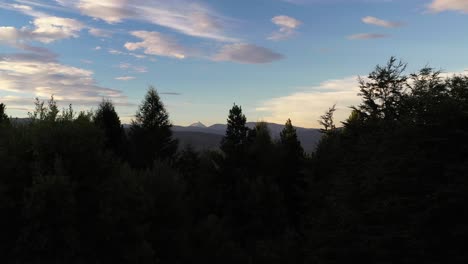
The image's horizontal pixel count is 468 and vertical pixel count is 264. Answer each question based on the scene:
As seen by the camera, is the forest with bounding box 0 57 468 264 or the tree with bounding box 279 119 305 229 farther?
the tree with bounding box 279 119 305 229

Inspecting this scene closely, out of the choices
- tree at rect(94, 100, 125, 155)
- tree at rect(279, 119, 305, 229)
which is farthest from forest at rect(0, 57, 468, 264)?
tree at rect(94, 100, 125, 155)

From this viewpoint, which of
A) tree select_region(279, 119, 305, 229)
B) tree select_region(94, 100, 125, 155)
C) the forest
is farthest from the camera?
tree select_region(279, 119, 305, 229)

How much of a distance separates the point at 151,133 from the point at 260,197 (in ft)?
57.2

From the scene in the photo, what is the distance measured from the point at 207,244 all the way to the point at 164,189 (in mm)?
6490

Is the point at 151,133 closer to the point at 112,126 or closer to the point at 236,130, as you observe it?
the point at 112,126

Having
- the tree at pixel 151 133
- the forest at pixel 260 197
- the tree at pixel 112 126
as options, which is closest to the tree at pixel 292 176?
the forest at pixel 260 197

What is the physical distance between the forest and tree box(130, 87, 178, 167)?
10631 mm

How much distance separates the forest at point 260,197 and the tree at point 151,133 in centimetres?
1063

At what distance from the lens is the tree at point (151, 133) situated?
181ft

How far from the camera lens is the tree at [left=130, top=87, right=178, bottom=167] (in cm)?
5519

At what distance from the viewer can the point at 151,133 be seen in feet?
185

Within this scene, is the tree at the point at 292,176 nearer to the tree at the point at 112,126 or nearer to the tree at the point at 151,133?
the tree at the point at 151,133

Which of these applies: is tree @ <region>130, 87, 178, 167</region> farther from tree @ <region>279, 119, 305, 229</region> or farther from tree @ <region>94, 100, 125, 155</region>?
tree @ <region>279, 119, 305, 229</region>

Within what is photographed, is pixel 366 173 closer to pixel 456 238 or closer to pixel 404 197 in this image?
pixel 404 197
